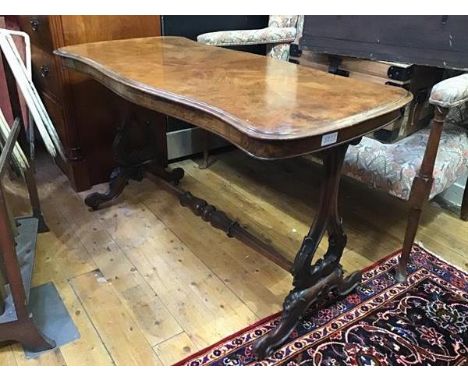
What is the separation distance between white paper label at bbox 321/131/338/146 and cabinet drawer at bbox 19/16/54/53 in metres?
1.50

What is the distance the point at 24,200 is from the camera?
2271 millimetres

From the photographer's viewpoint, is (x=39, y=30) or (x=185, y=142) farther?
(x=185, y=142)

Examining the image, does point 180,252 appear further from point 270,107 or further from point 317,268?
point 270,107

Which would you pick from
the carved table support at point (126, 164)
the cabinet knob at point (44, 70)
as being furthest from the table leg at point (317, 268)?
the cabinet knob at point (44, 70)

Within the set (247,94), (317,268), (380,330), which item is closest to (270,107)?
(247,94)

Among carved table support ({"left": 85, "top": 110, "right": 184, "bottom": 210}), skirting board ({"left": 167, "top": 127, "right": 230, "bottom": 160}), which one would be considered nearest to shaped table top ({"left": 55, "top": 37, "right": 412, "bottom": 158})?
carved table support ({"left": 85, "top": 110, "right": 184, "bottom": 210})

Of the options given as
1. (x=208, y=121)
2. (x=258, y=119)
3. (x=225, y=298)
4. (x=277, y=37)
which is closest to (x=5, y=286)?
(x=225, y=298)

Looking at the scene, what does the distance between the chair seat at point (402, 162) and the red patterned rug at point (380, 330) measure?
0.35 meters

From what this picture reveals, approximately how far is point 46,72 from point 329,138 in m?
1.68

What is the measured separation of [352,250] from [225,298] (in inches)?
24.2

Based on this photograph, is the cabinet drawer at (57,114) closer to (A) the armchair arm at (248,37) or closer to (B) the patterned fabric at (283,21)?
(A) the armchair arm at (248,37)

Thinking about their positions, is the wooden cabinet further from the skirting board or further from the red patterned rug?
the red patterned rug

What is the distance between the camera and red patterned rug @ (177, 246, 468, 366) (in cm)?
136

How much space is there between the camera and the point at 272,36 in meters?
2.18
